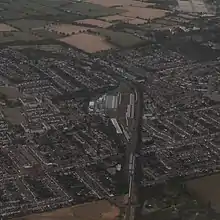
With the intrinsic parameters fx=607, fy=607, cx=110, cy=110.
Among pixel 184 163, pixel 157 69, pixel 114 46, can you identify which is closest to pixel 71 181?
pixel 184 163

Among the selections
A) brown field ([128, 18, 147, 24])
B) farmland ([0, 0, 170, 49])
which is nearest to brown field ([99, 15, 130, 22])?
farmland ([0, 0, 170, 49])

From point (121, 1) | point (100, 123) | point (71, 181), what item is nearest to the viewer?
point (71, 181)

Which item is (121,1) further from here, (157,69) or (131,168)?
(131,168)

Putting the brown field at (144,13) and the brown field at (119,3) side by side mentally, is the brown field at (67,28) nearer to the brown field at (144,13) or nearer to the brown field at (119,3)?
the brown field at (144,13)

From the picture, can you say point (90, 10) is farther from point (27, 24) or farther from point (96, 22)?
point (27, 24)

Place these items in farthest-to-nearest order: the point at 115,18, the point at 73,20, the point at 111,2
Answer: the point at 111,2, the point at 115,18, the point at 73,20

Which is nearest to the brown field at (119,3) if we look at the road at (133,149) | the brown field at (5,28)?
the brown field at (5,28)

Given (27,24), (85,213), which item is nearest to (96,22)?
(27,24)
